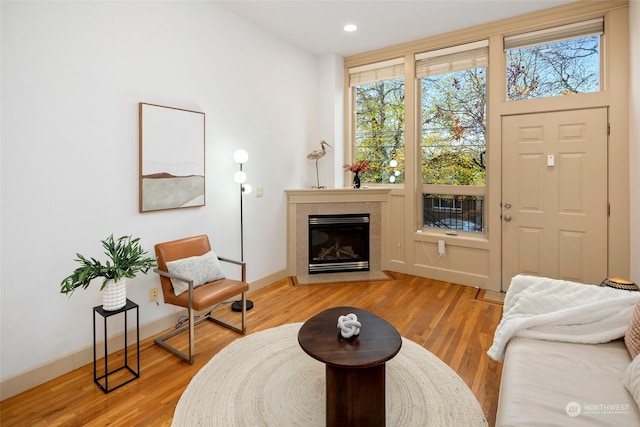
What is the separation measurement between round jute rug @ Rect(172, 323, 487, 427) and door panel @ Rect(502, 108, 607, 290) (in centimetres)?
207

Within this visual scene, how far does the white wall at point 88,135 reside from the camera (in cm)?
214

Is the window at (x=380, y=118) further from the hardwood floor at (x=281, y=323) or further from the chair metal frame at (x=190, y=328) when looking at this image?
the chair metal frame at (x=190, y=328)

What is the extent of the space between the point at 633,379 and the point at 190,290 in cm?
249

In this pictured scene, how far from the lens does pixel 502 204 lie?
155 inches

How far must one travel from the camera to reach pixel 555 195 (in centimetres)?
363

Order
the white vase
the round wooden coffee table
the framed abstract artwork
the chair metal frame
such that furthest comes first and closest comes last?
the framed abstract artwork, the chair metal frame, the white vase, the round wooden coffee table

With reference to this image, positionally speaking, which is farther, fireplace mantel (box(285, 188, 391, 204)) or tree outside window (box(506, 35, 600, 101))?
fireplace mantel (box(285, 188, 391, 204))

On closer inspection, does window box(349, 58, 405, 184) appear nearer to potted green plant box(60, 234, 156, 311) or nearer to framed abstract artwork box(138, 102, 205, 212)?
framed abstract artwork box(138, 102, 205, 212)

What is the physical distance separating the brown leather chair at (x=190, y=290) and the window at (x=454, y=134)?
2858 mm

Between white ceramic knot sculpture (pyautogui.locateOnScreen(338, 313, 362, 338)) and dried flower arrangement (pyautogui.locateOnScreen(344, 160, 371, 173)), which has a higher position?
dried flower arrangement (pyautogui.locateOnScreen(344, 160, 371, 173))

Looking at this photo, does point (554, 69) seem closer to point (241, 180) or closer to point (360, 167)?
point (360, 167)

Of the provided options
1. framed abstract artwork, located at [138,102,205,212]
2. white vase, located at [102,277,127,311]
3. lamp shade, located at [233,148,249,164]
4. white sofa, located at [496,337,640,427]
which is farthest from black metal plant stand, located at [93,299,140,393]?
white sofa, located at [496,337,640,427]

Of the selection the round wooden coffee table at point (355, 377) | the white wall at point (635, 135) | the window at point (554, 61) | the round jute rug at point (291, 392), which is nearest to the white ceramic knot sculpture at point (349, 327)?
the round wooden coffee table at point (355, 377)

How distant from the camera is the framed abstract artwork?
2.82 meters
